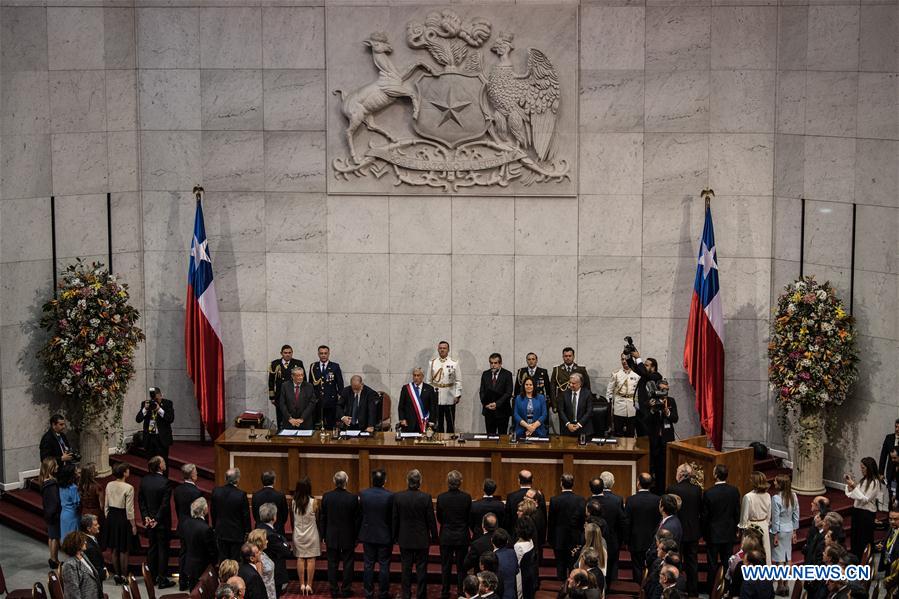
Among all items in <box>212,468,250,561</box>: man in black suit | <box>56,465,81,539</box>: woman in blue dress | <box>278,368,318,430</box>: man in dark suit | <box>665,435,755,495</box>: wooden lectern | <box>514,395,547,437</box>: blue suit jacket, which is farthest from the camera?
<box>278,368,318,430</box>: man in dark suit

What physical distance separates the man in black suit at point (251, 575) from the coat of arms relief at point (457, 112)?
8485 mm

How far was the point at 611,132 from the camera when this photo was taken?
19781 millimetres

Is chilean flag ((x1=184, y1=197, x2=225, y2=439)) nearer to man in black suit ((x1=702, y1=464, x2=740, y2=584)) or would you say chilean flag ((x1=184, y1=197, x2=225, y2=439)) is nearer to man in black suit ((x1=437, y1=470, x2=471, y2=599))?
man in black suit ((x1=437, y1=470, x2=471, y2=599))

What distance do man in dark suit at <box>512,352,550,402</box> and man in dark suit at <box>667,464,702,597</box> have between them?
4212 mm

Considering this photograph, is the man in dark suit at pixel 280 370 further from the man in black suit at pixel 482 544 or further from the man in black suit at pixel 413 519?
the man in black suit at pixel 482 544

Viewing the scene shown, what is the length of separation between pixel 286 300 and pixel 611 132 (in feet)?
18.8

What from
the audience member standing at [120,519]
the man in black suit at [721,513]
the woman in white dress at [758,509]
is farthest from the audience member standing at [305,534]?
the woman in white dress at [758,509]

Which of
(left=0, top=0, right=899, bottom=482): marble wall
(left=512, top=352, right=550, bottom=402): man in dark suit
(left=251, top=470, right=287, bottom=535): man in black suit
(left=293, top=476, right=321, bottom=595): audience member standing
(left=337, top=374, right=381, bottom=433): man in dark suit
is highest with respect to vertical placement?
(left=0, top=0, right=899, bottom=482): marble wall

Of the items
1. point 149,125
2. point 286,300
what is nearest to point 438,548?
point 286,300

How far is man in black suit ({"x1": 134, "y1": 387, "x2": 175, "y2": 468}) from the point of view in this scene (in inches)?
720

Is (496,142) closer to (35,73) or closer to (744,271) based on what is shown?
(744,271)

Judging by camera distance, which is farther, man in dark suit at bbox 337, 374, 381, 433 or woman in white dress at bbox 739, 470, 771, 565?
man in dark suit at bbox 337, 374, 381, 433

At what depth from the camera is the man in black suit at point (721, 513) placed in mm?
15141

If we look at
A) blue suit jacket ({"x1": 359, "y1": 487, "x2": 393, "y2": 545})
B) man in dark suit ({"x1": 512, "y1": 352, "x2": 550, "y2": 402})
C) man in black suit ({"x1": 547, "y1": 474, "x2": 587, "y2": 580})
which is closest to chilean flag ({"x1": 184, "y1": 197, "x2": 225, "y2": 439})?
man in dark suit ({"x1": 512, "y1": 352, "x2": 550, "y2": 402})
